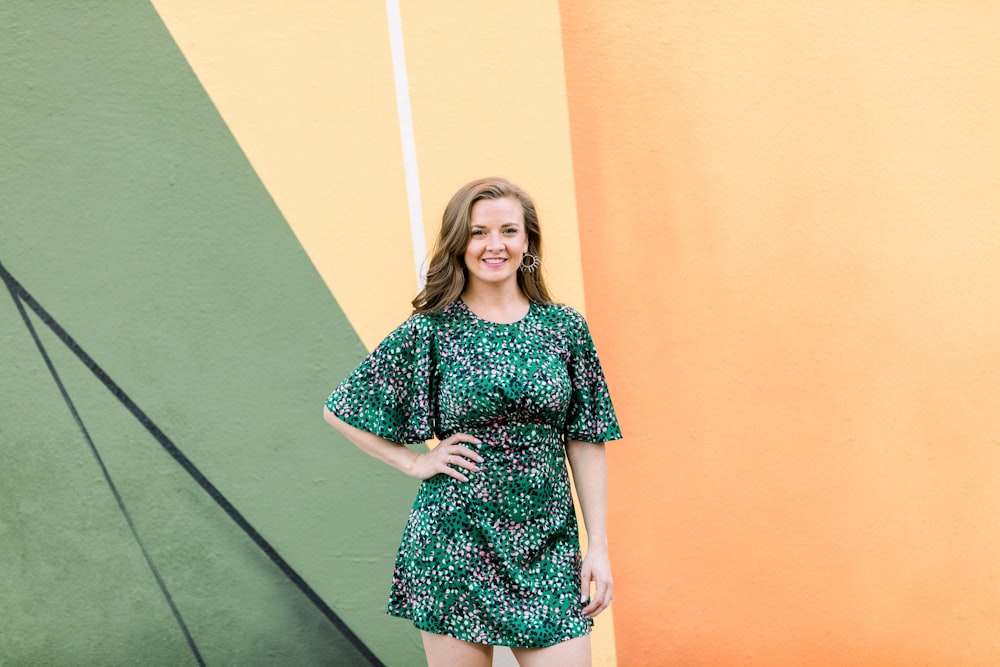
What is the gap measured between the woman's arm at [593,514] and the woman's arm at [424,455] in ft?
1.11

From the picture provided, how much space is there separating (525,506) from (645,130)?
1.78 m

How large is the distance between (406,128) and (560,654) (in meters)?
2.07

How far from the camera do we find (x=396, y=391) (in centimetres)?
276

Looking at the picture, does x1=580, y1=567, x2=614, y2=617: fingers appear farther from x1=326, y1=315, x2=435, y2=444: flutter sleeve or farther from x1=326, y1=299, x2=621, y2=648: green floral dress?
x1=326, y1=315, x2=435, y2=444: flutter sleeve

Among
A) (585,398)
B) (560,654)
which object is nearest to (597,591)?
(560,654)

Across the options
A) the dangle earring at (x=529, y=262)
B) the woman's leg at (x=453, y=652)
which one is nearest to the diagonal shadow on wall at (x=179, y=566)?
the woman's leg at (x=453, y=652)

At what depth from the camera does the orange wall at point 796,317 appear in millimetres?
3803

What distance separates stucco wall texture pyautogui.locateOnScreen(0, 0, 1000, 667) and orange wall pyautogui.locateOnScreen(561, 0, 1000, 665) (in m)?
0.01

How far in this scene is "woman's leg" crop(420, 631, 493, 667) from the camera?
2.63m

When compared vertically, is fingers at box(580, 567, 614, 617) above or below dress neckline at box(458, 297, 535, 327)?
below

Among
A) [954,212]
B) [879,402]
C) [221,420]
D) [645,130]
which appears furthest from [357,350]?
[954,212]

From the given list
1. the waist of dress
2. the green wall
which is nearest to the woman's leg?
the waist of dress

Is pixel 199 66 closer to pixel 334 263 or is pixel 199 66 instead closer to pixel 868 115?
pixel 334 263

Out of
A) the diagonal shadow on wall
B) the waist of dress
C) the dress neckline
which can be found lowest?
the diagonal shadow on wall
